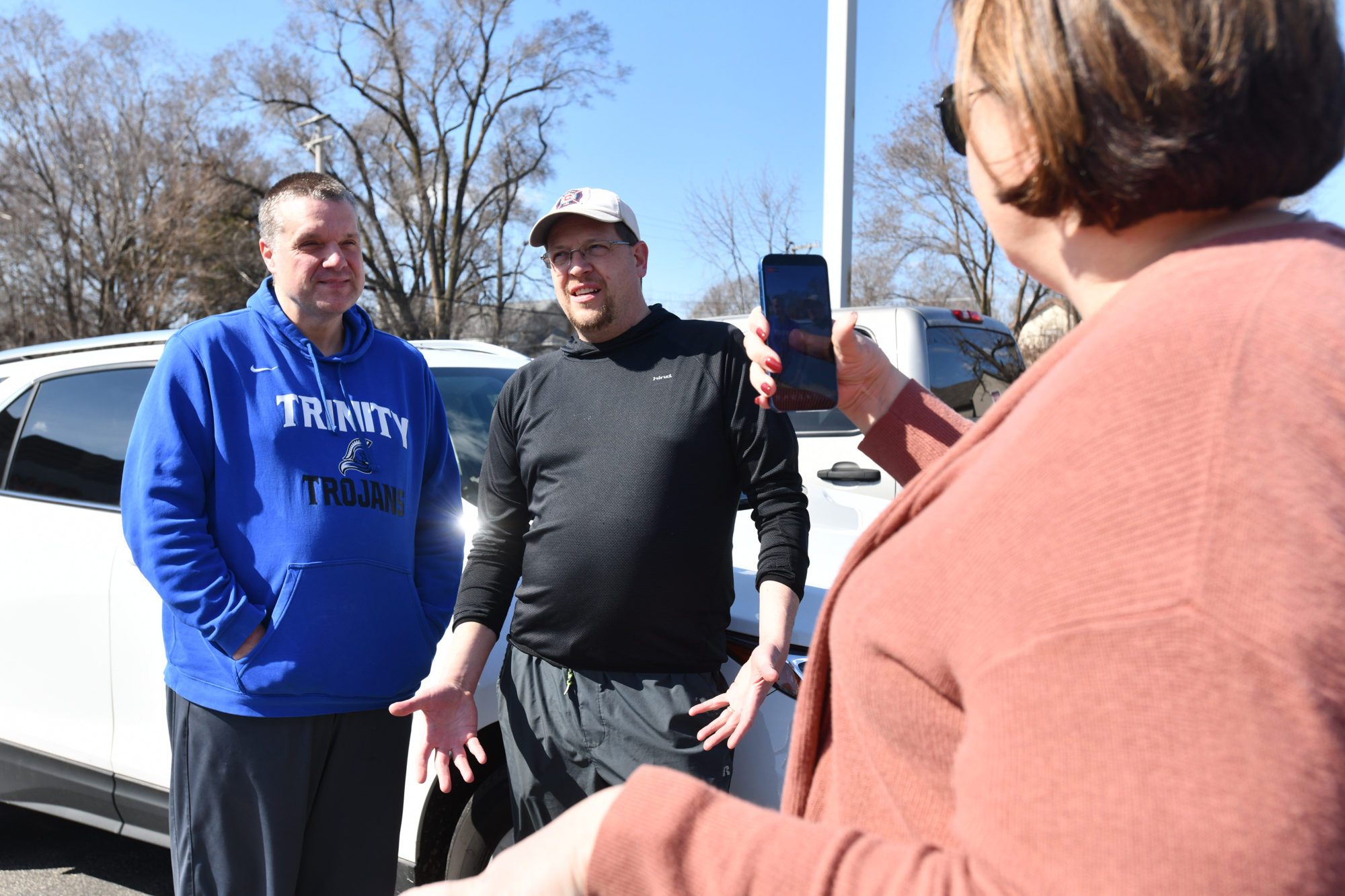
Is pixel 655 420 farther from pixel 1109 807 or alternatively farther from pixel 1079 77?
pixel 1109 807

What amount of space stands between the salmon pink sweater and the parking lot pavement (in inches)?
147

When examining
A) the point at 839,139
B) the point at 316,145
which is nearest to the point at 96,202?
the point at 316,145

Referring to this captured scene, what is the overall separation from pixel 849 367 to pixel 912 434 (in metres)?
0.21

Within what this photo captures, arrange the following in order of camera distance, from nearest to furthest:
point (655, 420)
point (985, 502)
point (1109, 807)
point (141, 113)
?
point (1109, 807), point (985, 502), point (655, 420), point (141, 113)

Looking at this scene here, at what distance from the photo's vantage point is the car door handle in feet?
17.3

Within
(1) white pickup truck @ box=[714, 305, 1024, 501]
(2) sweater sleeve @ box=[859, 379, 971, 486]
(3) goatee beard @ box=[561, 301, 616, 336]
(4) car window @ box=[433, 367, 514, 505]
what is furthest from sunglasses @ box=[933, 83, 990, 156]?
(1) white pickup truck @ box=[714, 305, 1024, 501]

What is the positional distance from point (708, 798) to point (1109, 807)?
32 cm

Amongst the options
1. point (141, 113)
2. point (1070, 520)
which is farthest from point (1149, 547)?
point (141, 113)

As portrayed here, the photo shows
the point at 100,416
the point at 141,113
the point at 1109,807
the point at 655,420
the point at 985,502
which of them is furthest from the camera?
the point at 141,113

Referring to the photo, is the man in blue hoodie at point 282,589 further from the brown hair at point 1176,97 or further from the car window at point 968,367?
the car window at point 968,367

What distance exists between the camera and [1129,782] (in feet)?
2.01

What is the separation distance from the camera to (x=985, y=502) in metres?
0.72

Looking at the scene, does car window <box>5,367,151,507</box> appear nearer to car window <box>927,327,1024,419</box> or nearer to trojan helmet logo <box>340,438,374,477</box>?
trojan helmet logo <box>340,438,374,477</box>

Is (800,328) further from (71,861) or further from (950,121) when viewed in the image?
(71,861)
